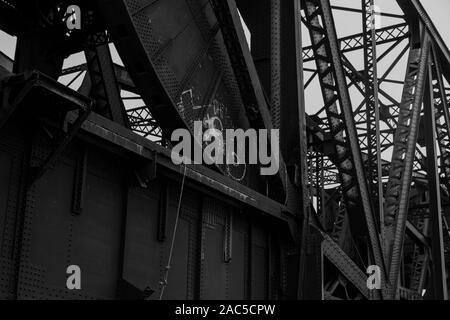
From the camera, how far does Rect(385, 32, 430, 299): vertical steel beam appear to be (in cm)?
1683

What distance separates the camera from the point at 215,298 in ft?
38.6

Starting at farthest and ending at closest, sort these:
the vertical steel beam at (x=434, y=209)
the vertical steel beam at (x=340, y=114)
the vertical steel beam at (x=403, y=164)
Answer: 1. the vertical steel beam at (x=434, y=209)
2. the vertical steel beam at (x=403, y=164)
3. the vertical steel beam at (x=340, y=114)

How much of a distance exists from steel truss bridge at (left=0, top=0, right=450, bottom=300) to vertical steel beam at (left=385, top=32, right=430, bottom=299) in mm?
83

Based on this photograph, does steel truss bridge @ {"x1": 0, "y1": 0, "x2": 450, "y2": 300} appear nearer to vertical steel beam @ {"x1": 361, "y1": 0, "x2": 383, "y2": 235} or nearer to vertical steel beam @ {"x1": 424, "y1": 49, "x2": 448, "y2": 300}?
vertical steel beam @ {"x1": 361, "y1": 0, "x2": 383, "y2": 235}

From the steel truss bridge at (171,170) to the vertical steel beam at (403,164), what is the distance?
83mm

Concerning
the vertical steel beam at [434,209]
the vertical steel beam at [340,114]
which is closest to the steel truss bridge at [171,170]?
the vertical steel beam at [340,114]

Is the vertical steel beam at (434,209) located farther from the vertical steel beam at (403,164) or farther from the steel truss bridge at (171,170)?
the steel truss bridge at (171,170)

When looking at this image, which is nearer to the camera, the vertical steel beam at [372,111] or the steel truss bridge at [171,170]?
the steel truss bridge at [171,170]

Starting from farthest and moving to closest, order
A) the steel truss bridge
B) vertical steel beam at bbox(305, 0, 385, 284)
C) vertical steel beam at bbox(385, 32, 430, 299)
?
vertical steel beam at bbox(385, 32, 430, 299), vertical steel beam at bbox(305, 0, 385, 284), the steel truss bridge

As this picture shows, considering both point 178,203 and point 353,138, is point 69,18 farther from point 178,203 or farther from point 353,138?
point 353,138

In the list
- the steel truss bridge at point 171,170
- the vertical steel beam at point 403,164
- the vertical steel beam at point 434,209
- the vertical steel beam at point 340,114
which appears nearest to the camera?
the steel truss bridge at point 171,170

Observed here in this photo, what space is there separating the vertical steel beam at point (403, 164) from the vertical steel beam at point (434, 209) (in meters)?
1.23

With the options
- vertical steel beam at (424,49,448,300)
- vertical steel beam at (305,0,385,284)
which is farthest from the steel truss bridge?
vertical steel beam at (424,49,448,300)

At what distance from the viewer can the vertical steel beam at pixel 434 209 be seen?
66.6 ft
